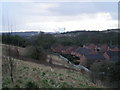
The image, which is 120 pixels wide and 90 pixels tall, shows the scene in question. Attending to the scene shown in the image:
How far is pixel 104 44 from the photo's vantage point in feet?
104

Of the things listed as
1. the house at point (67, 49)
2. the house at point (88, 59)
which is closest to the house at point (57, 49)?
the house at point (67, 49)

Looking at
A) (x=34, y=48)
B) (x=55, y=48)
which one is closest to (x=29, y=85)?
(x=34, y=48)

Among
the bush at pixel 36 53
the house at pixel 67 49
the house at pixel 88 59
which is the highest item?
the bush at pixel 36 53

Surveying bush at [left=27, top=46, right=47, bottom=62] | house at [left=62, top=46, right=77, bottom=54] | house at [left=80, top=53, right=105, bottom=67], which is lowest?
house at [left=80, top=53, right=105, bottom=67]

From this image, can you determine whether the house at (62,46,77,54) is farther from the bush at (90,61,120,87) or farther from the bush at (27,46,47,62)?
the bush at (90,61,120,87)

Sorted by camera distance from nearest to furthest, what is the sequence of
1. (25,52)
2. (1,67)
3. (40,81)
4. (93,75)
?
(40,81) < (1,67) < (93,75) < (25,52)

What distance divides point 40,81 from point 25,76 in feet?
2.71

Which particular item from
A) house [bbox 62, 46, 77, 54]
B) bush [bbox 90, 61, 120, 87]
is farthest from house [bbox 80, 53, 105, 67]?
house [bbox 62, 46, 77, 54]

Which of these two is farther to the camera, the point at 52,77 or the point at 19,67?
the point at 19,67

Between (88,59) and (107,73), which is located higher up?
(107,73)

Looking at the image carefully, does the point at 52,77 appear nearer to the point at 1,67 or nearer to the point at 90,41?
the point at 1,67

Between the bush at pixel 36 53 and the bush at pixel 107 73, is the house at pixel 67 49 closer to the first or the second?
the bush at pixel 36 53

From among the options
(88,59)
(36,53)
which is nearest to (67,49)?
(88,59)

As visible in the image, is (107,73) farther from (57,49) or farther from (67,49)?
(67,49)
